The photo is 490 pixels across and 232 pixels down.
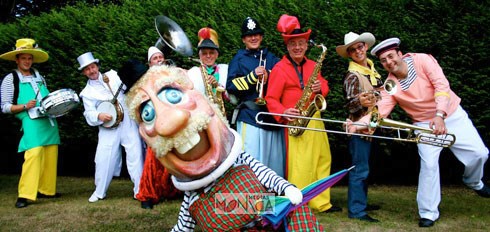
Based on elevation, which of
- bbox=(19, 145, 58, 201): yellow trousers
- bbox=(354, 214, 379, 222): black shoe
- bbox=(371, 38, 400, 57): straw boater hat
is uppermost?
bbox=(371, 38, 400, 57): straw boater hat

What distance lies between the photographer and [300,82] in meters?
5.20

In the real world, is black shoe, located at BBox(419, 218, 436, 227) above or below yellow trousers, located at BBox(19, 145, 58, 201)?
above

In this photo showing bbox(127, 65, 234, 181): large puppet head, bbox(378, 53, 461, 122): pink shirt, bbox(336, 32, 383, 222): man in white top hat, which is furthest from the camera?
bbox(336, 32, 383, 222): man in white top hat

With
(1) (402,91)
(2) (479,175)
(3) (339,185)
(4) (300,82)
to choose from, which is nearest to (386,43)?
(1) (402,91)

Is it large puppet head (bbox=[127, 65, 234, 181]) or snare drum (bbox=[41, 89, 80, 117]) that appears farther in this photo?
snare drum (bbox=[41, 89, 80, 117])

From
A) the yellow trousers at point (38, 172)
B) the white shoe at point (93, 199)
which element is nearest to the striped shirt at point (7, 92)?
the yellow trousers at point (38, 172)

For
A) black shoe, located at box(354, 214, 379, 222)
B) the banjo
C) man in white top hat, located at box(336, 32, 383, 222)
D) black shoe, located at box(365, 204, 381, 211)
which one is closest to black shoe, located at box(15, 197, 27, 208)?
the banjo

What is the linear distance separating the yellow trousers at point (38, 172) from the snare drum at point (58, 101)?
1.88 ft

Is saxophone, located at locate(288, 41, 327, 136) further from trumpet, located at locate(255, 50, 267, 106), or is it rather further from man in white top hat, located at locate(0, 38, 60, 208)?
man in white top hat, located at locate(0, 38, 60, 208)

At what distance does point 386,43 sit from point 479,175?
164cm

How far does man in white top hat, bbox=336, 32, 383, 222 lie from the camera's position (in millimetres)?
5094

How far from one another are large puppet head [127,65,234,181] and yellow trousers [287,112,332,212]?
195 cm

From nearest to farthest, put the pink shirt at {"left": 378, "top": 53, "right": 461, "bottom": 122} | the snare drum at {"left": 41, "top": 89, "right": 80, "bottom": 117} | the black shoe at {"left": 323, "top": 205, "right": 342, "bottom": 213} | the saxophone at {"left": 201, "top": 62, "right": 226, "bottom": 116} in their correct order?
the pink shirt at {"left": 378, "top": 53, "right": 461, "bottom": 122}, the saxophone at {"left": 201, "top": 62, "right": 226, "bottom": 116}, the black shoe at {"left": 323, "top": 205, "right": 342, "bottom": 213}, the snare drum at {"left": 41, "top": 89, "right": 80, "bottom": 117}

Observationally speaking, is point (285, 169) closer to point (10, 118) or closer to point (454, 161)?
point (454, 161)
